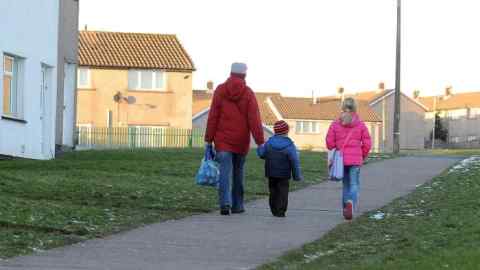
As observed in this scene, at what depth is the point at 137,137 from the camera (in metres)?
49.9

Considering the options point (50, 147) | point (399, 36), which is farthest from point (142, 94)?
point (50, 147)

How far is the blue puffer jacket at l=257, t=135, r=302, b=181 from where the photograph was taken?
12.4m

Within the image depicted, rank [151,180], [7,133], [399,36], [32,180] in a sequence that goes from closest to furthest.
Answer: [32,180], [151,180], [7,133], [399,36]

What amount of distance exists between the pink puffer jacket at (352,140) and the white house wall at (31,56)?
1044 cm

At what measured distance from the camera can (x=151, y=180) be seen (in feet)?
55.6

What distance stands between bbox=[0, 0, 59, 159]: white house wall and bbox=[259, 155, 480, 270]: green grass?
10.2m

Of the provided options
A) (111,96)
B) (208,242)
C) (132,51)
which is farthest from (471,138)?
(208,242)

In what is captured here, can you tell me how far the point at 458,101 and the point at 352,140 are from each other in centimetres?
12088

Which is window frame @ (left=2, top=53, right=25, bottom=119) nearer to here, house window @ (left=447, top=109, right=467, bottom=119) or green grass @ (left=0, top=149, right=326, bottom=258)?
green grass @ (left=0, top=149, right=326, bottom=258)

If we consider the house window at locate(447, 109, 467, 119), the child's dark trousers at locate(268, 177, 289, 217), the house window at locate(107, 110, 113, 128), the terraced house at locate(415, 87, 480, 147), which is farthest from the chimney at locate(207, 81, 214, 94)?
the child's dark trousers at locate(268, 177, 289, 217)

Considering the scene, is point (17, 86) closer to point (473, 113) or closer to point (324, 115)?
point (324, 115)

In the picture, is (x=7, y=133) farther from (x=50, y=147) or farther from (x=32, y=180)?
(x=32, y=180)

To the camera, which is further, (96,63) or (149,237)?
(96,63)

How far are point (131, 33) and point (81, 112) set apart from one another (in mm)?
5300
